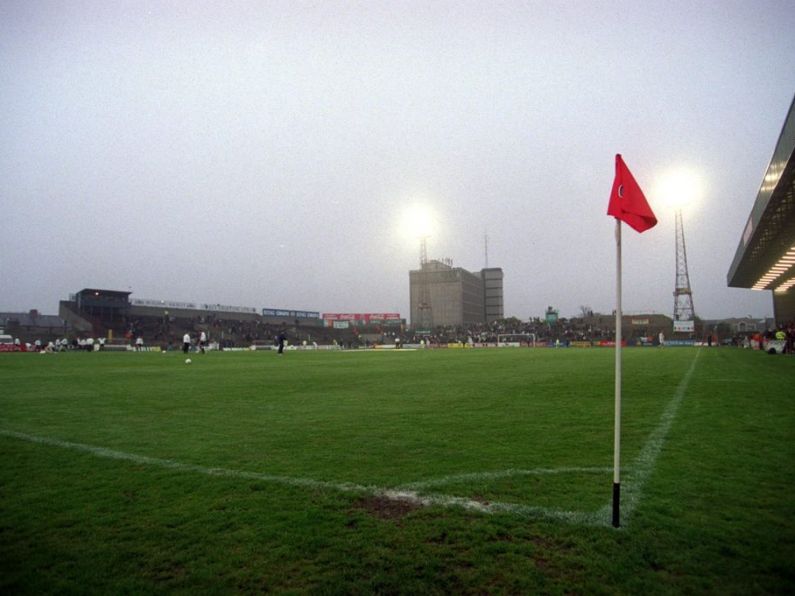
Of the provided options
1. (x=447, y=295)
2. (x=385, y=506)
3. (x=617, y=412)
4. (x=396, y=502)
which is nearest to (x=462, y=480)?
(x=396, y=502)

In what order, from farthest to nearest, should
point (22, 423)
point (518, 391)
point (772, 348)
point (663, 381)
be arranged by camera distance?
point (772, 348)
point (663, 381)
point (518, 391)
point (22, 423)

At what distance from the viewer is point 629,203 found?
415 cm

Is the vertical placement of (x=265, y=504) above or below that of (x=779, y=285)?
below

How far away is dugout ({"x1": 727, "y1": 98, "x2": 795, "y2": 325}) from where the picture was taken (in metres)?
16.8

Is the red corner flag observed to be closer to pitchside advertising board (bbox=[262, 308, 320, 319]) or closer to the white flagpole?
the white flagpole

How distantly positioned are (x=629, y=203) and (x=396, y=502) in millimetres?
3155

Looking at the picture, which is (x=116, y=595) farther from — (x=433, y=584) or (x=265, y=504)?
(x=433, y=584)

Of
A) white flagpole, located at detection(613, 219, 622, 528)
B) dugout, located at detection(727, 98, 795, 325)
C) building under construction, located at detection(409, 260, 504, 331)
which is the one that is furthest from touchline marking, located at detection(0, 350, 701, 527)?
building under construction, located at detection(409, 260, 504, 331)

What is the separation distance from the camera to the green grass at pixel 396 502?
2852 millimetres

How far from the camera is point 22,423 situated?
24.9 ft

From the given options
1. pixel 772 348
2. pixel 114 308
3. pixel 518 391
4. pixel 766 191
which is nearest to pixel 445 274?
pixel 114 308

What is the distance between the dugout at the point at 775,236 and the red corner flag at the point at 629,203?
14340mm

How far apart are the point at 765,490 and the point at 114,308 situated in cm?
7605

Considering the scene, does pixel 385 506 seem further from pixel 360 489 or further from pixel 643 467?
pixel 643 467
